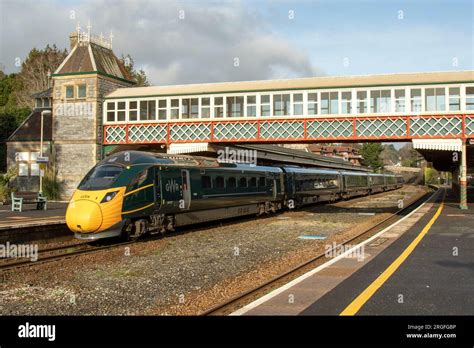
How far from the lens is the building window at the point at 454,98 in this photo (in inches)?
1167

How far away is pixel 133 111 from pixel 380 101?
1865 centimetres

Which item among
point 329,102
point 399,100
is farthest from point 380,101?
point 329,102

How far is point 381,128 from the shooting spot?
31.2 meters

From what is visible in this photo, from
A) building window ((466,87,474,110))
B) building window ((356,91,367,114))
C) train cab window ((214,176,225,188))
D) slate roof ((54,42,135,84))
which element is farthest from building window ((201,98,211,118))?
building window ((466,87,474,110))

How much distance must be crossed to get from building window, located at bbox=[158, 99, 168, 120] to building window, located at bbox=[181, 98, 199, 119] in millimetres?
1439

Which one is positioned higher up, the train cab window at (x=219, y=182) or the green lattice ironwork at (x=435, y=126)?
the green lattice ironwork at (x=435, y=126)

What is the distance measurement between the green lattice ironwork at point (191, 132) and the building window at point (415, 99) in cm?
1412

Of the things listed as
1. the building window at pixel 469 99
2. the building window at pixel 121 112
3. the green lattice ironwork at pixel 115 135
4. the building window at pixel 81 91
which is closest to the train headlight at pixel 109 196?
the green lattice ironwork at pixel 115 135

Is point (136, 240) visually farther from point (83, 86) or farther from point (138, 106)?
point (83, 86)

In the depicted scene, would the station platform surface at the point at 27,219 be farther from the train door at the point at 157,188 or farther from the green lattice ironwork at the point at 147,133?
the green lattice ironwork at the point at 147,133

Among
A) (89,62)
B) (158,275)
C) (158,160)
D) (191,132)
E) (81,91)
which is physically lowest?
(158,275)

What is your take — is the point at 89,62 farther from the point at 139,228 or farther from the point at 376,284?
the point at 376,284
